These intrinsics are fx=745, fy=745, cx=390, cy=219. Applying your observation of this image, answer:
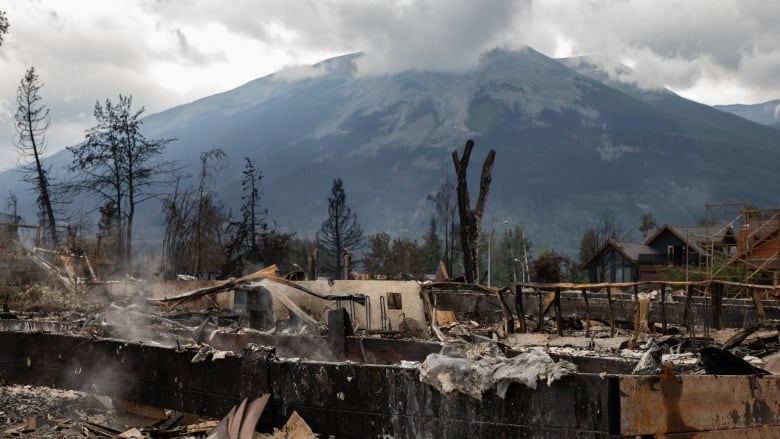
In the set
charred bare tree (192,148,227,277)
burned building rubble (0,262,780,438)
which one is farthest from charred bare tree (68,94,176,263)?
burned building rubble (0,262,780,438)

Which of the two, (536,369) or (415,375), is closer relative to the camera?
(536,369)

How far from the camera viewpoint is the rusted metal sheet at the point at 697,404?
5258 millimetres

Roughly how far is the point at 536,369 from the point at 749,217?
124 ft

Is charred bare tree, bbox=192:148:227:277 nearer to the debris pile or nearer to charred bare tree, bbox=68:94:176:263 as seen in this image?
charred bare tree, bbox=68:94:176:263

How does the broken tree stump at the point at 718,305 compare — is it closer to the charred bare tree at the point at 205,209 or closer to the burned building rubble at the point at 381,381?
the burned building rubble at the point at 381,381

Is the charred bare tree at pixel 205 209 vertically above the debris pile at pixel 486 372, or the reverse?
the charred bare tree at pixel 205 209

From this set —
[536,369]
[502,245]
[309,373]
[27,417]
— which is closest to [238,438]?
[309,373]

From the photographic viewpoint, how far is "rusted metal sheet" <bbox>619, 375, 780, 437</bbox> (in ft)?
17.3

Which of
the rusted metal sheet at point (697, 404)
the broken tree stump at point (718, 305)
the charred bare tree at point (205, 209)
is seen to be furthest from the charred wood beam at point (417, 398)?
the charred bare tree at point (205, 209)

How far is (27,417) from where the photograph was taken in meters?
8.63

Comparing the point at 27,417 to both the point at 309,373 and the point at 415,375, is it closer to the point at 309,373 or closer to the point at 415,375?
the point at 309,373

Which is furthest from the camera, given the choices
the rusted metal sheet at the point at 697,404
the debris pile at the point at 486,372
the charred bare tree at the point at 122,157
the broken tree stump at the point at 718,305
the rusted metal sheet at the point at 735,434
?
the charred bare tree at the point at 122,157

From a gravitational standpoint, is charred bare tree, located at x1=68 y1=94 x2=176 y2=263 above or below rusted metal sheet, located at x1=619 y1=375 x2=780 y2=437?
above

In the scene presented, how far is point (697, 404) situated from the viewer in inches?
214
